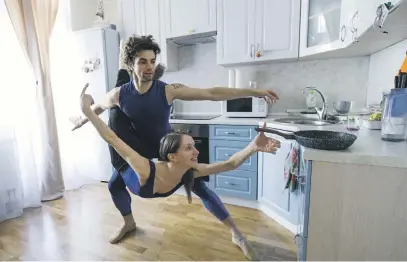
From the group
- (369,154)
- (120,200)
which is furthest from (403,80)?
(120,200)

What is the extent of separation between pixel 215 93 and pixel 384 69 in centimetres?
139

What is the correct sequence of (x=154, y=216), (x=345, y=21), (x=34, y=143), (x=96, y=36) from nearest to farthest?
(x=345, y=21)
(x=154, y=216)
(x=34, y=143)
(x=96, y=36)

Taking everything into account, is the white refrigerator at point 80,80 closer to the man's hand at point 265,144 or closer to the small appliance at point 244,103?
the small appliance at point 244,103

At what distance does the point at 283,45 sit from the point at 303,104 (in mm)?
672

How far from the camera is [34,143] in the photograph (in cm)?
253

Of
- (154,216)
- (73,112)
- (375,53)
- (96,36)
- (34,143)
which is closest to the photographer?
(375,53)

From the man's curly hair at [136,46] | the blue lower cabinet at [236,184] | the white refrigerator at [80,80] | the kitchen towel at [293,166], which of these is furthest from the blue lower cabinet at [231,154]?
the white refrigerator at [80,80]

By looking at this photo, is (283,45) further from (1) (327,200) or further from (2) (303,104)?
(1) (327,200)

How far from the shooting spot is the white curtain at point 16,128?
218 centimetres

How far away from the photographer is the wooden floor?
1.63 metres

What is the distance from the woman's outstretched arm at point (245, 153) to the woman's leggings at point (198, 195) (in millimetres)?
210

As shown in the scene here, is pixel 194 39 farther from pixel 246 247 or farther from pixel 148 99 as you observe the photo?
pixel 246 247

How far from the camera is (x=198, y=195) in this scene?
1.65 metres

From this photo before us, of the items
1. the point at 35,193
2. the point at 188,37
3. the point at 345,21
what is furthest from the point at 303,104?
the point at 35,193
